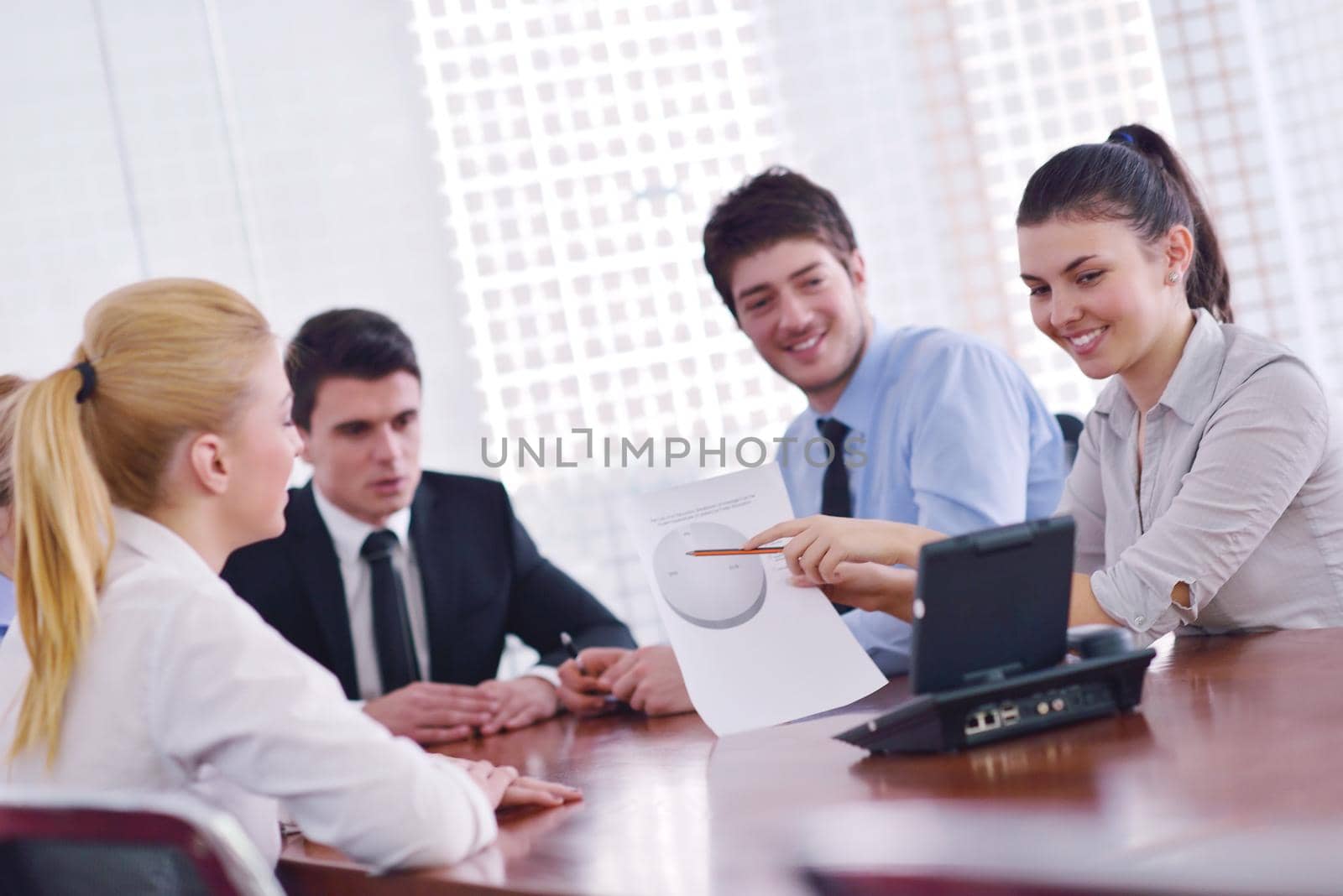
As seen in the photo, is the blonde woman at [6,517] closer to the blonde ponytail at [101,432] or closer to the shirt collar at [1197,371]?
the blonde ponytail at [101,432]

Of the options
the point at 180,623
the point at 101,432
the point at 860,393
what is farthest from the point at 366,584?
the point at 180,623

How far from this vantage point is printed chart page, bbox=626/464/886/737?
150 cm

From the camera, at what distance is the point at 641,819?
1.12 metres

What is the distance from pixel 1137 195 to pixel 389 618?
5.29ft

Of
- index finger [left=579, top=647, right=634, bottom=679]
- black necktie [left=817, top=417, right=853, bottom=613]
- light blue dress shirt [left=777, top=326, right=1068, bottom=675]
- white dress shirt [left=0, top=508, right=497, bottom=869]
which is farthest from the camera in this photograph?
black necktie [left=817, top=417, right=853, bottom=613]

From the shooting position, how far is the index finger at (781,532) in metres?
1.55

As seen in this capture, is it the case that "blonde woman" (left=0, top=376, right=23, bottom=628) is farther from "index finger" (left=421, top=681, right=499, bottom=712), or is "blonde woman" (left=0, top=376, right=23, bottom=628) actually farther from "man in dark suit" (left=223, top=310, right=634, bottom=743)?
"index finger" (left=421, top=681, right=499, bottom=712)

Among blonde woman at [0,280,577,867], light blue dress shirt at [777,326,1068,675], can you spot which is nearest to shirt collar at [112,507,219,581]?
blonde woman at [0,280,577,867]

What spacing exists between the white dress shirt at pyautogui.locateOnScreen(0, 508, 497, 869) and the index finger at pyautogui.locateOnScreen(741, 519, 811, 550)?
57 cm

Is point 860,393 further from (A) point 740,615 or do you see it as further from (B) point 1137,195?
(A) point 740,615

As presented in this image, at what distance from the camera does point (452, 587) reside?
2646 mm

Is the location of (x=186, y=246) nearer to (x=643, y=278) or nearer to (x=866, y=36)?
(x=643, y=278)

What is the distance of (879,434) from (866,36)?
164 centimetres

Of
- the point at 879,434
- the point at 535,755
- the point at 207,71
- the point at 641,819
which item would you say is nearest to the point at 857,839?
the point at 641,819
